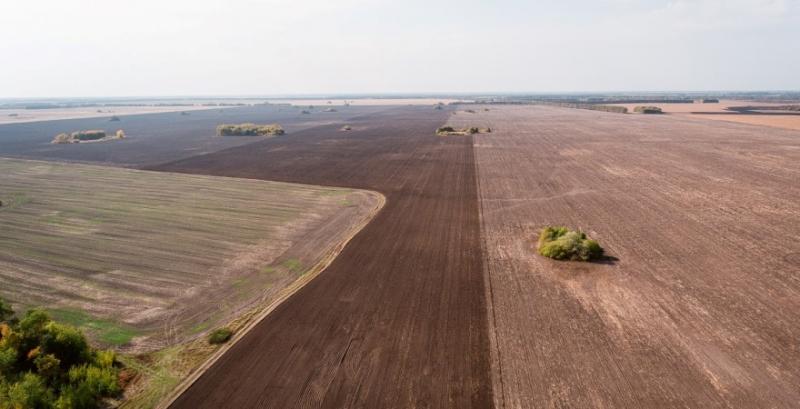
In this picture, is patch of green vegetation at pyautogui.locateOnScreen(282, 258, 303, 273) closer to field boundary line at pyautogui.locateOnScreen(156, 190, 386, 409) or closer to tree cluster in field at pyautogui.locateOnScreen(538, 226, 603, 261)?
field boundary line at pyautogui.locateOnScreen(156, 190, 386, 409)

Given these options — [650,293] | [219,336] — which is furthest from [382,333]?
[650,293]

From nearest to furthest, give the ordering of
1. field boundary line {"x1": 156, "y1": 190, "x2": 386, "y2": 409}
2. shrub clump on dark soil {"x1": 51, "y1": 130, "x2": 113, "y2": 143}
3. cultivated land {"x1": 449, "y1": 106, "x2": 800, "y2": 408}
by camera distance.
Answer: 1. cultivated land {"x1": 449, "y1": 106, "x2": 800, "y2": 408}
2. field boundary line {"x1": 156, "y1": 190, "x2": 386, "y2": 409}
3. shrub clump on dark soil {"x1": 51, "y1": 130, "x2": 113, "y2": 143}

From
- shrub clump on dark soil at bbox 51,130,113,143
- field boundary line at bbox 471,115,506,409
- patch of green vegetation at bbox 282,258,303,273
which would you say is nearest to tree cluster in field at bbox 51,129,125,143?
shrub clump on dark soil at bbox 51,130,113,143

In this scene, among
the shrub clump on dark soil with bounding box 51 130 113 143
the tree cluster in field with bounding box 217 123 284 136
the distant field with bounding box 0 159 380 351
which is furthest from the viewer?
the tree cluster in field with bounding box 217 123 284 136

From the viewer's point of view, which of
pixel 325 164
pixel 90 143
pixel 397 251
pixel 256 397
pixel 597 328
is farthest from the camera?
pixel 90 143

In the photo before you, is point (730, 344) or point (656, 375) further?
point (730, 344)

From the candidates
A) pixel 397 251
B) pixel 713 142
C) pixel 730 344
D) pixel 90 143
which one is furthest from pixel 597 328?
pixel 90 143

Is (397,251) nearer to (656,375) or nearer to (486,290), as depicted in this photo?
(486,290)
